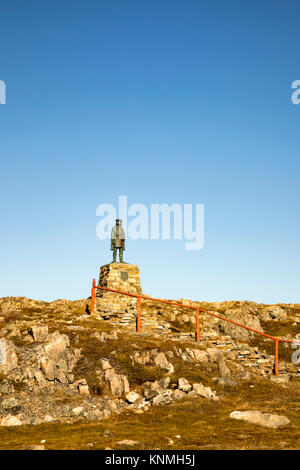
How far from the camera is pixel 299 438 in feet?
36.2

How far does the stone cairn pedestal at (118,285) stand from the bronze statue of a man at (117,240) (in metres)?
0.99

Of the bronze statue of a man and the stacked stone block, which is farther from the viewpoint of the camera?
the bronze statue of a man

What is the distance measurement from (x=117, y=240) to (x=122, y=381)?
1686cm

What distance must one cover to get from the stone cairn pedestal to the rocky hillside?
4253 mm

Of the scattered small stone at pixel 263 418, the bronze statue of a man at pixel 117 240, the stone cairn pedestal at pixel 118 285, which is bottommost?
the scattered small stone at pixel 263 418

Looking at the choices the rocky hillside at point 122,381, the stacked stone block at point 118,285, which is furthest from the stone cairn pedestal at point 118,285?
the rocky hillside at point 122,381

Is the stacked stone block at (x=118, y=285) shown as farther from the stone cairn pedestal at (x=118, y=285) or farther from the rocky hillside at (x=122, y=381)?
the rocky hillside at (x=122, y=381)

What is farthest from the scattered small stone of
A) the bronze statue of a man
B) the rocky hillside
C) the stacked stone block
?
the bronze statue of a man

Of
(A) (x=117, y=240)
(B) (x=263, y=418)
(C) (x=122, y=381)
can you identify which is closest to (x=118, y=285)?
(A) (x=117, y=240)

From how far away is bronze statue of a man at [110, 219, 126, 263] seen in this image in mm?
31562

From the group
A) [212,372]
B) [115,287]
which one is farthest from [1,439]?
[115,287]

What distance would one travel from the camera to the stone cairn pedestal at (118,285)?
92.7ft

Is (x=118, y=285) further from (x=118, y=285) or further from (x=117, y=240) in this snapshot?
(x=117, y=240)

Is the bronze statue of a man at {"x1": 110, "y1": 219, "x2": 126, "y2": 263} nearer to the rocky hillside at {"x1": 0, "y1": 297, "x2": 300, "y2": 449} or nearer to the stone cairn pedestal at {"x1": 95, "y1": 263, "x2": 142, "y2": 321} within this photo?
the stone cairn pedestal at {"x1": 95, "y1": 263, "x2": 142, "y2": 321}
